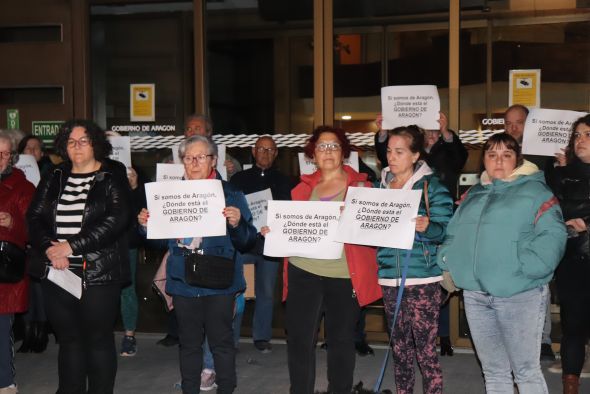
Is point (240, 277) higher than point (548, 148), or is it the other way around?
point (548, 148)

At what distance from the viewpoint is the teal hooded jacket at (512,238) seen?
4949 mm

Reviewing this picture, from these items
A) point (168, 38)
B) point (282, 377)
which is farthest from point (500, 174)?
point (168, 38)

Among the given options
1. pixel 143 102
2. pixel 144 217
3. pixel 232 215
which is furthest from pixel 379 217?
pixel 143 102

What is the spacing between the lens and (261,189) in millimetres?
7883

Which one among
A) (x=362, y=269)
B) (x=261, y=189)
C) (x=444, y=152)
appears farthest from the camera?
(x=261, y=189)

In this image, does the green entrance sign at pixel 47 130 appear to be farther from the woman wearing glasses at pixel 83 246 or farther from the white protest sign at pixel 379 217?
the white protest sign at pixel 379 217

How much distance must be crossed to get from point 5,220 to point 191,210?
5.10ft

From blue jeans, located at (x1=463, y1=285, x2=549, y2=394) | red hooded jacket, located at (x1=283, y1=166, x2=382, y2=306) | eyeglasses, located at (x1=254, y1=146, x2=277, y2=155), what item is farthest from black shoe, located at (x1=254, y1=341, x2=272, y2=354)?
blue jeans, located at (x1=463, y1=285, x2=549, y2=394)

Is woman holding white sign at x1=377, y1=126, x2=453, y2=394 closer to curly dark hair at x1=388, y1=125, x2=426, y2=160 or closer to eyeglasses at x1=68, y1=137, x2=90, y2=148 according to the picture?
curly dark hair at x1=388, y1=125, x2=426, y2=160

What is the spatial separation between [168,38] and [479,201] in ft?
15.8

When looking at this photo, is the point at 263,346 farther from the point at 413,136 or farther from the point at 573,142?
the point at 573,142

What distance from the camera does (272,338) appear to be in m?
8.80

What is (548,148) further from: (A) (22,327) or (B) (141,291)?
(A) (22,327)

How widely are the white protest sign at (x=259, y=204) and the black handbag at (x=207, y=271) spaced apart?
1.68 meters
